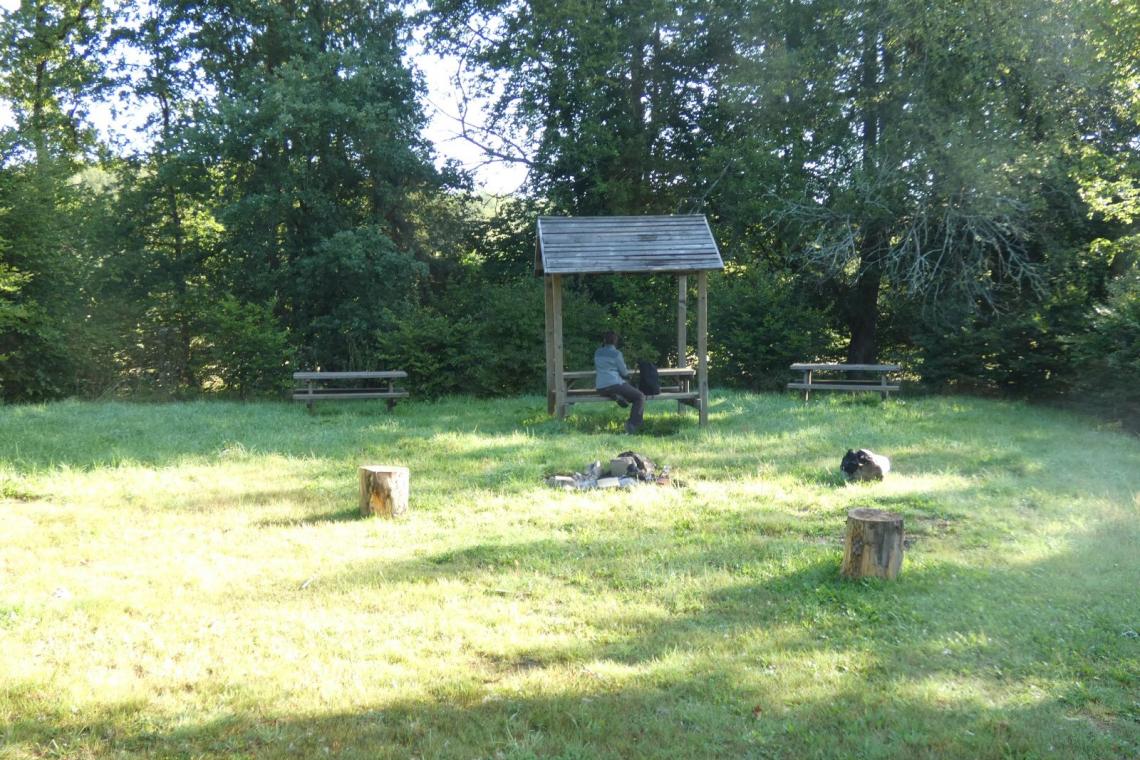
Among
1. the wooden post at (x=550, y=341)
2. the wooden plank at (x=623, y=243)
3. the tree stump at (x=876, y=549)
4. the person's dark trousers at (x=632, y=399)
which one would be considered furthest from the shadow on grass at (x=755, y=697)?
the wooden post at (x=550, y=341)

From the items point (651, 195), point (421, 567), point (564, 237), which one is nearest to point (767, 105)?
point (651, 195)

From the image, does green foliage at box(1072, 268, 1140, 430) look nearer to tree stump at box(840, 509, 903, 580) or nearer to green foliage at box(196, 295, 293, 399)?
tree stump at box(840, 509, 903, 580)

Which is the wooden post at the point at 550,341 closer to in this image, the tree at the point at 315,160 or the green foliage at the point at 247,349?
the tree at the point at 315,160

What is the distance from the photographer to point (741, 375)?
19.7 metres

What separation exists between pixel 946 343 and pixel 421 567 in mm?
14399

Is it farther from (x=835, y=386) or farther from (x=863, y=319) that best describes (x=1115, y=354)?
(x=863, y=319)

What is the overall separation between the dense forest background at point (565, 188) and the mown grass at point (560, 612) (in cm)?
792

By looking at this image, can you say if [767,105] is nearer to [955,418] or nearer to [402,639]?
[955,418]

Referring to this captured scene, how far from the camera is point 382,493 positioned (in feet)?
25.8

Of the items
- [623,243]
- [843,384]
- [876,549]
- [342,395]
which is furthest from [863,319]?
[876,549]

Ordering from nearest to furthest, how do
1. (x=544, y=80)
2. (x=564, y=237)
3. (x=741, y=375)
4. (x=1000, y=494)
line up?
(x=1000, y=494) → (x=564, y=237) → (x=741, y=375) → (x=544, y=80)

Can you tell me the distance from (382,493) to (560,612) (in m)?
2.94

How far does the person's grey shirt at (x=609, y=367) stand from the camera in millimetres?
12703

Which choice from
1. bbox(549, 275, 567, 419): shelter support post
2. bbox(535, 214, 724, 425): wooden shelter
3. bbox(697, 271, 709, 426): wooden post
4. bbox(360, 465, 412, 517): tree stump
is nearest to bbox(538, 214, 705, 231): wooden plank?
bbox(535, 214, 724, 425): wooden shelter
